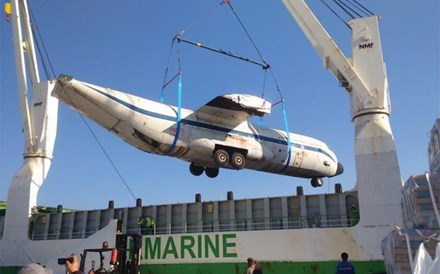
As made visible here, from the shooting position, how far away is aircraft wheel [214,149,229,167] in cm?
1856

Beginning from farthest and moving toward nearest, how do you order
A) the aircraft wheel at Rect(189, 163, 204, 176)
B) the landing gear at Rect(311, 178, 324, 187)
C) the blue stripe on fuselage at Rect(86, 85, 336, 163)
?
1. the landing gear at Rect(311, 178, 324, 187)
2. the aircraft wheel at Rect(189, 163, 204, 176)
3. the blue stripe on fuselage at Rect(86, 85, 336, 163)

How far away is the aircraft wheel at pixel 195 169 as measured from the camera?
2072cm

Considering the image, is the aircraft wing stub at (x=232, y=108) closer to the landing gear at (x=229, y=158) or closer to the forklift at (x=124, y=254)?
the landing gear at (x=229, y=158)

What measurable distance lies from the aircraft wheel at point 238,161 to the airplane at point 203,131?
0.03m

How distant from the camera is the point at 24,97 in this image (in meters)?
24.6

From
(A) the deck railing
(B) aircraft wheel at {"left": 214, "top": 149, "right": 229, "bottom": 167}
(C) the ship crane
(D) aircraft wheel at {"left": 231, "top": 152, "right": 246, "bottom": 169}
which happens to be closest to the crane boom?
(C) the ship crane

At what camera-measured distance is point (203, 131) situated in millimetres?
18484

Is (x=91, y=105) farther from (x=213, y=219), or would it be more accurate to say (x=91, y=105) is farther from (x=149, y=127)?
(x=213, y=219)

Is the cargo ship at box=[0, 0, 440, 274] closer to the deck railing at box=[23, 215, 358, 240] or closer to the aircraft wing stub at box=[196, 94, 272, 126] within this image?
the deck railing at box=[23, 215, 358, 240]

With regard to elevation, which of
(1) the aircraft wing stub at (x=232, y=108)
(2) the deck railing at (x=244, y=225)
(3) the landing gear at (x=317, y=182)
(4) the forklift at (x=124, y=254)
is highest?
(1) the aircraft wing stub at (x=232, y=108)

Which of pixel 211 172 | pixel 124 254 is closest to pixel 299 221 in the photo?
pixel 211 172

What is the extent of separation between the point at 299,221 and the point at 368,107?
19.2 ft

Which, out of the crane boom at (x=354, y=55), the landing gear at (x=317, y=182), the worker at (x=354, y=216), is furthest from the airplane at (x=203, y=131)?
the worker at (x=354, y=216)

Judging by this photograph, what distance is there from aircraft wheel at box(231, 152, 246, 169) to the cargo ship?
196cm
